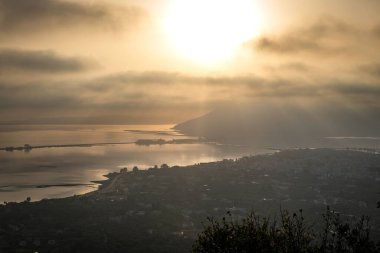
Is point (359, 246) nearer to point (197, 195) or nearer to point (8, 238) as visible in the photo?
point (8, 238)

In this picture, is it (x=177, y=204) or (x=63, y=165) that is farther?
(x=63, y=165)

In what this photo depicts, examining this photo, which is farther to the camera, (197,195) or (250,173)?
(250,173)

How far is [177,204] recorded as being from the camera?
63.6m

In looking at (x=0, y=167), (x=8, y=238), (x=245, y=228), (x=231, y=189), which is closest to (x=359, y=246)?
(x=245, y=228)

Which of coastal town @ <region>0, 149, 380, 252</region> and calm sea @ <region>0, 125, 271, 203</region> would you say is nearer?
coastal town @ <region>0, 149, 380, 252</region>

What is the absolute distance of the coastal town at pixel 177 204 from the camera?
45.5m

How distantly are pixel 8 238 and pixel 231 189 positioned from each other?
42.0 m

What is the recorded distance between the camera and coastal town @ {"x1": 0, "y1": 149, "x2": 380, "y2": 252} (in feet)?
149

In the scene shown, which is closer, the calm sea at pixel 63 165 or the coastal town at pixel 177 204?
the coastal town at pixel 177 204

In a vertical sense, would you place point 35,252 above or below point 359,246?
below

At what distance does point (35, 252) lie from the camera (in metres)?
40.8

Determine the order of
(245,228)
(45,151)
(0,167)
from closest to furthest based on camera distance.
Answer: (245,228) < (0,167) < (45,151)

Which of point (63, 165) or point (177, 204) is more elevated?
point (63, 165)

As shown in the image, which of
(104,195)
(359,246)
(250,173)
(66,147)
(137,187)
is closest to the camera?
(359,246)
